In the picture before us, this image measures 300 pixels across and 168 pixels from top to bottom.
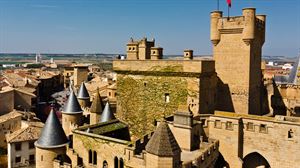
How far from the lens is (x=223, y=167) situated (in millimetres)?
22125

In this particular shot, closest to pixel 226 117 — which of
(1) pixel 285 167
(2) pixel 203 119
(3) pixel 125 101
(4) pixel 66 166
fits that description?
(2) pixel 203 119

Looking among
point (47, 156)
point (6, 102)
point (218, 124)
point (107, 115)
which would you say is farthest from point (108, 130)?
point (6, 102)

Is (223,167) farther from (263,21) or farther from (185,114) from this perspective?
(263,21)

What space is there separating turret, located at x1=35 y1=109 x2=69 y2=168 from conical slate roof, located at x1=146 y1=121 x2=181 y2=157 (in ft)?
28.9

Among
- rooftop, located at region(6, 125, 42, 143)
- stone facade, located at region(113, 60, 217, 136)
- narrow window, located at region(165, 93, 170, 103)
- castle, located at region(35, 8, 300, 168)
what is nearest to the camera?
castle, located at region(35, 8, 300, 168)

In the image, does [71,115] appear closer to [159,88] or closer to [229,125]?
[159,88]

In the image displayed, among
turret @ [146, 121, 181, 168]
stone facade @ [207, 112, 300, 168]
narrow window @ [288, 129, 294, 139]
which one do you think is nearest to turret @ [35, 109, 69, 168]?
turret @ [146, 121, 181, 168]

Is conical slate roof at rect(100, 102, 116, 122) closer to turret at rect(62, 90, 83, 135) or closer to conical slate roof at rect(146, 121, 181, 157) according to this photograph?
turret at rect(62, 90, 83, 135)

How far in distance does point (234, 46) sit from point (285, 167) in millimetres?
10105

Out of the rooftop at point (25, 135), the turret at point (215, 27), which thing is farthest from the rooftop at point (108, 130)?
the rooftop at point (25, 135)

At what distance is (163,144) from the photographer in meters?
15.5

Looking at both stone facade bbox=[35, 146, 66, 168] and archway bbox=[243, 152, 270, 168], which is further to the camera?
archway bbox=[243, 152, 270, 168]

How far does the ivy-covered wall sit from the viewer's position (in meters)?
24.7

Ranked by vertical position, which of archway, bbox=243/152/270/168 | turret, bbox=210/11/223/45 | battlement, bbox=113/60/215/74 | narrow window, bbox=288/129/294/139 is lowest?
archway, bbox=243/152/270/168
